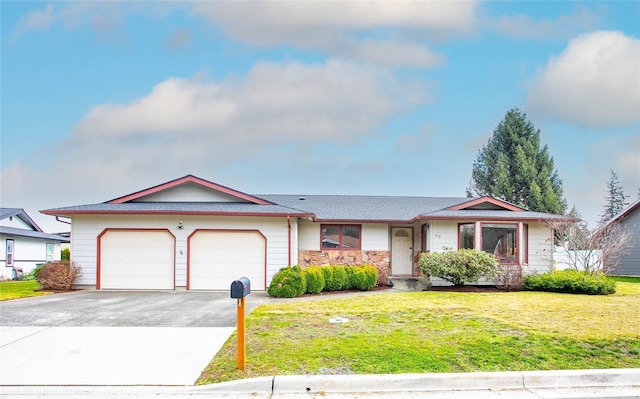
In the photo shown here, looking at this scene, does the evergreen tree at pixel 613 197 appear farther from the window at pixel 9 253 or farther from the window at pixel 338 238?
the window at pixel 9 253

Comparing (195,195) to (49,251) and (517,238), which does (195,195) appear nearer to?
(517,238)

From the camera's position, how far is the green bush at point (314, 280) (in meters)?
15.0

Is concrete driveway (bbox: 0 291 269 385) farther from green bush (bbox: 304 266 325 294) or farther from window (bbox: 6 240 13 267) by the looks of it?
window (bbox: 6 240 13 267)

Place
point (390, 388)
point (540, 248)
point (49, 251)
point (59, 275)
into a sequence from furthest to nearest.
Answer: point (49, 251) → point (540, 248) → point (59, 275) → point (390, 388)

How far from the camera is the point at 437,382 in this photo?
19.0 ft

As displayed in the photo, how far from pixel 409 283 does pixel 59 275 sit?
11.9m

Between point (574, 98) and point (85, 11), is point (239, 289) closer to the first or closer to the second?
point (85, 11)

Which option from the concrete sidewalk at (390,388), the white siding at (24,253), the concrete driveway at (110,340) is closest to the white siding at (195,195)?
the concrete driveway at (110,340)

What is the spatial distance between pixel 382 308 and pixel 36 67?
49.7ft

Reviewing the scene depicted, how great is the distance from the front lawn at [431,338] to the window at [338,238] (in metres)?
6.19

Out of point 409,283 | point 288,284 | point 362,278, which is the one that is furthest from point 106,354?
point 409,283

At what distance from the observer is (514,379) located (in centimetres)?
591

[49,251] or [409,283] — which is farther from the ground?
[49,251]

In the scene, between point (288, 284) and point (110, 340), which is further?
point (288, 284)
